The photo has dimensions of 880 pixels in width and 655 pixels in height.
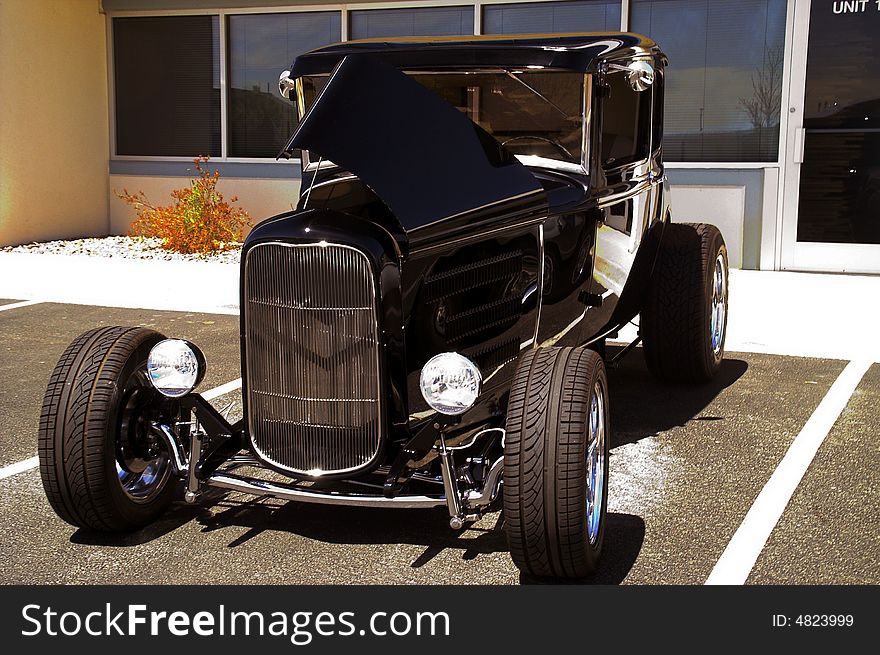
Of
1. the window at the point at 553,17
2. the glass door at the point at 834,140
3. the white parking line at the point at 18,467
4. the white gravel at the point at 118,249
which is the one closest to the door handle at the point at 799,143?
the glass door at the point at 834,140

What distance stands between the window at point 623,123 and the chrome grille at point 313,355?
6.26ft

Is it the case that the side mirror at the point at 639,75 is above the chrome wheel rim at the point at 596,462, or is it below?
above

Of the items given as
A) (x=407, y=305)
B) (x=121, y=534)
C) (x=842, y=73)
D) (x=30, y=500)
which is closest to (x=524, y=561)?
(x=407, y=305)

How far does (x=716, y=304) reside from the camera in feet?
21.5

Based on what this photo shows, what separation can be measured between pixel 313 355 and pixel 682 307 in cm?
284

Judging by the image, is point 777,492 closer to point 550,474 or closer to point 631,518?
point 631,518

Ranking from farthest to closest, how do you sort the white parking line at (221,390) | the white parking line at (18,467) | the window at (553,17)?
the window at (553,17)
the white parking line at (221,390)
the white parking line at (18,467)

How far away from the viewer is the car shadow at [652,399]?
5.56 meters

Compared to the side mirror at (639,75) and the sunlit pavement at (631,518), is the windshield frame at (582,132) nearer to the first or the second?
the side mirror at (639,75)

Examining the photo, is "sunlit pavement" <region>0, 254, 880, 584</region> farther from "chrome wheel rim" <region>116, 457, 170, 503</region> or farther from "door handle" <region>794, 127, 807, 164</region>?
"door handle" <region>794, 127, 807, 164</region>

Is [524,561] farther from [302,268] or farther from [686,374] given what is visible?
[686,374]

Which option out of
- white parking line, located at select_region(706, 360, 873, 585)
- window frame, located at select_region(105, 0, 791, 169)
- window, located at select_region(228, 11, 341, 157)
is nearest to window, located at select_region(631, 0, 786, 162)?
window frame, located at select_region(105, 0, 791, 169)

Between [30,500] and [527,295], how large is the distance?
2193mm

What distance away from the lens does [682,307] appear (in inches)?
238
